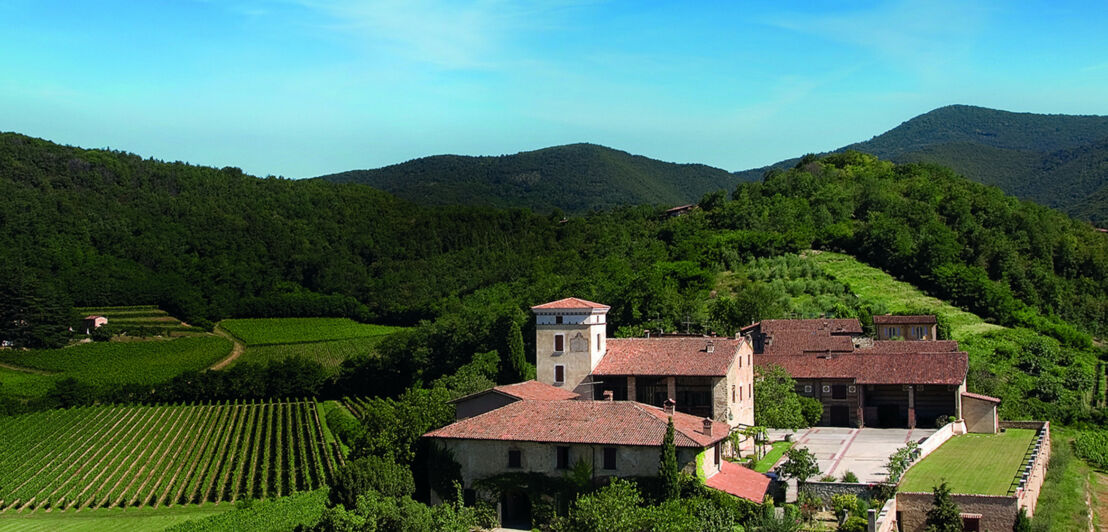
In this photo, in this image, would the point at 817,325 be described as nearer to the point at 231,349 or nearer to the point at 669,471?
the point at 669,471

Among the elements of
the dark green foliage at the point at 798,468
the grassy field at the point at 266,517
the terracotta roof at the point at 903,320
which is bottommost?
the grassy field at the point at 266,517

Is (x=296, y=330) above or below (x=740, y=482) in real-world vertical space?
below

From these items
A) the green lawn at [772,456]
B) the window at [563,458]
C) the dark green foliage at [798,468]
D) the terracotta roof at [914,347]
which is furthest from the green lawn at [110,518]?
the terracotta roof at [914,347]

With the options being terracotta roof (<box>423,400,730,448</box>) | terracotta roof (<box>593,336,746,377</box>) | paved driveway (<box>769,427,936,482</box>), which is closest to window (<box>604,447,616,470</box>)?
terracotta roof (<box>423,400,730,448</box>)

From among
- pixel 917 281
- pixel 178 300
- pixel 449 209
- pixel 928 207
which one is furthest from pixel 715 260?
pixel 449 209

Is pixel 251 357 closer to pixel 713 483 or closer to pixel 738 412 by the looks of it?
pixel 738 412

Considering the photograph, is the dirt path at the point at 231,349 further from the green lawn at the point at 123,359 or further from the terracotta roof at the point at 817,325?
the terracotta roof at the point at 817,325

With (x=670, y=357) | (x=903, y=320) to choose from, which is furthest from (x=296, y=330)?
(x=670, y=357)
